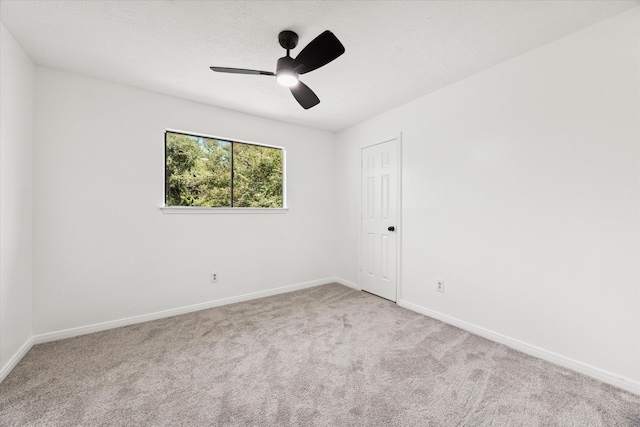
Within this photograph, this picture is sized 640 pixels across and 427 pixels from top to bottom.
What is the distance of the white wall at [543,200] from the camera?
1.84 meters

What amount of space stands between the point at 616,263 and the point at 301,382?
7.63 feet

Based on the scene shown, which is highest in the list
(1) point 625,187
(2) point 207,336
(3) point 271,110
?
(3) point 271,110

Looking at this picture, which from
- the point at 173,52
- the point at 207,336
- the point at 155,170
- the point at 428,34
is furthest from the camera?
the point at 155,170

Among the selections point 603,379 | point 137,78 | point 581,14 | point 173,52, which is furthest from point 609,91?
point 137,78

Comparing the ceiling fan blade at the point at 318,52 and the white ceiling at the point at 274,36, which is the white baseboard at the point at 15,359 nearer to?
the white ceiling at the point at 274,36

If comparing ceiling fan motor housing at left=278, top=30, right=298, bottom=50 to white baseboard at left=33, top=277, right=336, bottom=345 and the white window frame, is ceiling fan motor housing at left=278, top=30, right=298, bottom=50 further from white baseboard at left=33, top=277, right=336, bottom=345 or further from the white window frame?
white baseboard at left=33, top=277, right=336, bottom=345

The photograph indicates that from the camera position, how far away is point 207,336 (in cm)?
258

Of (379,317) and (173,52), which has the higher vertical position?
(173,52)

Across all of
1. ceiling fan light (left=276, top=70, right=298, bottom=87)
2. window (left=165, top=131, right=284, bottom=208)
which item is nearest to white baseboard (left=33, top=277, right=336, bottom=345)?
window (left=165, top=131, right=284, bottom=208)

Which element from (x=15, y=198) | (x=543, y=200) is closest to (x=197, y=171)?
(x=15, y=198)

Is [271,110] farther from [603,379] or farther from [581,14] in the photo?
[603,379]

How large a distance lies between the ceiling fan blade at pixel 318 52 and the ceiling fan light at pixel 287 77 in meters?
0.05

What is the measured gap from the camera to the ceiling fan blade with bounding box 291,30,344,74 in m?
1.65

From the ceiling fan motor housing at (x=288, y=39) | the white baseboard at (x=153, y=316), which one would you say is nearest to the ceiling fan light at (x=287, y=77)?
the ceiling fan motor housing at (x=288, y=39)
